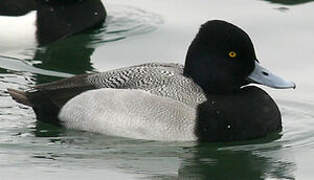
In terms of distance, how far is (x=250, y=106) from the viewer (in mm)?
9547

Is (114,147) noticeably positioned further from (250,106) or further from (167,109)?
(250,106)

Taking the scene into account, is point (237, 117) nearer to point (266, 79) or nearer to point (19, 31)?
point (266, 79)

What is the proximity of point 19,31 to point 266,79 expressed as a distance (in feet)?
13.0

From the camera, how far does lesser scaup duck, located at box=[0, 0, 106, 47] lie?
504 inches

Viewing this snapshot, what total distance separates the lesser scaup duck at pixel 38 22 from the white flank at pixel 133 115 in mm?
3218

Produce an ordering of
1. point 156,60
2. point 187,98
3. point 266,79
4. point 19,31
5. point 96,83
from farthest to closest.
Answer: point 19,31 → point 156,60 → point 96,83 → point 266,79 → point 187,98

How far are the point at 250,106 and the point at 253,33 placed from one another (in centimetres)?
349

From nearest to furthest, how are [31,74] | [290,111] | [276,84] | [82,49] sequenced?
1. [276,84]
2. [290,111]
3. [31,74]
4. [82,49]

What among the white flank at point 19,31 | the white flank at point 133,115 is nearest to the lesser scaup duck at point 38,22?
the white flank at point 19,31

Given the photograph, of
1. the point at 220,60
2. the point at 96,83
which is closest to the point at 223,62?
the point at 220,60

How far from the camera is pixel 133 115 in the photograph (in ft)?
31.1

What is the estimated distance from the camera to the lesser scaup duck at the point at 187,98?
941 cm

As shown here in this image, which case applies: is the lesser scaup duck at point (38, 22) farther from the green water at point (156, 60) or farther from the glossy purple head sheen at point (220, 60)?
the glossy purple head sheen at point (220, 60)

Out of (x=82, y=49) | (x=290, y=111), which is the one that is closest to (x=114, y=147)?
(x=290, y=111)
